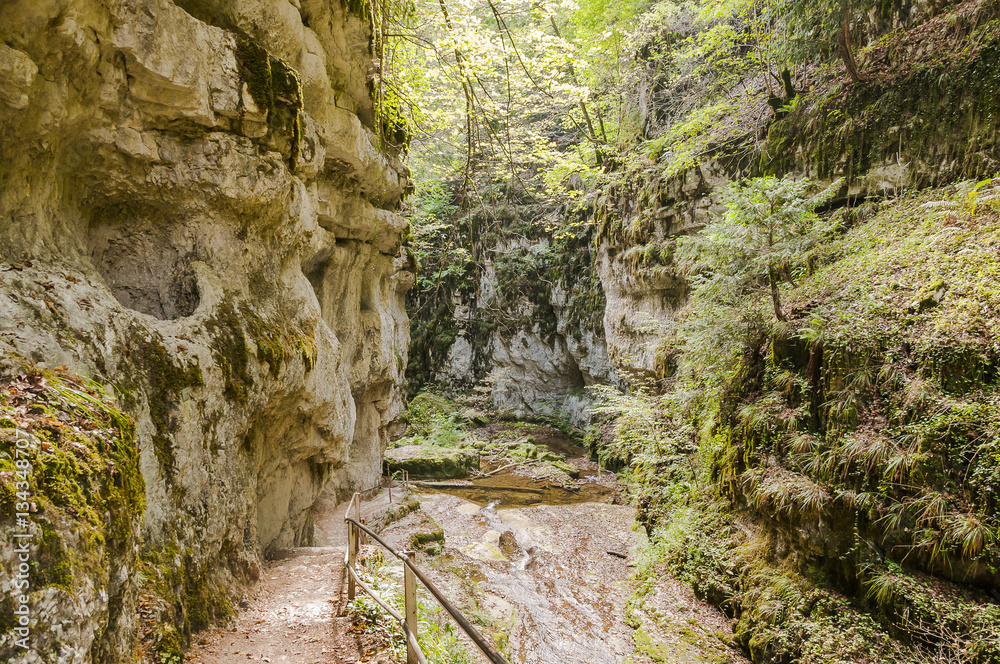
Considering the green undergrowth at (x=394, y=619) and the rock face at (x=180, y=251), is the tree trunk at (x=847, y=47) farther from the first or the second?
the green undergrowth at (x=394, y=619)

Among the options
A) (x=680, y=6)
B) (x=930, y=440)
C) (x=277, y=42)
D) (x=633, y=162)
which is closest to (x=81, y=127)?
(x=277, y=42)

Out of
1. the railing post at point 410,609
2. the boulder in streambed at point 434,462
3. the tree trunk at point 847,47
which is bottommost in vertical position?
the boulder in streambed at point 434,462

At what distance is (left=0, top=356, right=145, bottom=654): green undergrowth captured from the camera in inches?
91.0

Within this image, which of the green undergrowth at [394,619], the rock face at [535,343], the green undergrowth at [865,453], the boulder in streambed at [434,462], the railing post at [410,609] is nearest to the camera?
the railing post at [410,609]

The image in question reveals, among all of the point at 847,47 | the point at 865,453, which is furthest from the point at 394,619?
the point at 847,47

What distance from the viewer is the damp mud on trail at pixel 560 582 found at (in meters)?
7.34

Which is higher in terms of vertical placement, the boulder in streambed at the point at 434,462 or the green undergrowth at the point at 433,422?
the green undergrowth at the point at 433,422

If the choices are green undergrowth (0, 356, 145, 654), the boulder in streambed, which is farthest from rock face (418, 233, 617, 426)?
green undergrowth (0, 356, 145, 654)

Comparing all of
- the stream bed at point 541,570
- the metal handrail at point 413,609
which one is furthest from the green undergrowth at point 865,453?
the metal handrail at point 413,609

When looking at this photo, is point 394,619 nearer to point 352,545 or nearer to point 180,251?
point 352,545

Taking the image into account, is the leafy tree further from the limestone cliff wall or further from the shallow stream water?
the shallow stream water

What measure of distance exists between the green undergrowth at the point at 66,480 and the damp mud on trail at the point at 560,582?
4552 mm

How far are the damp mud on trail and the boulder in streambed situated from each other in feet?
6.20

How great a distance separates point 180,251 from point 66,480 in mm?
3501
